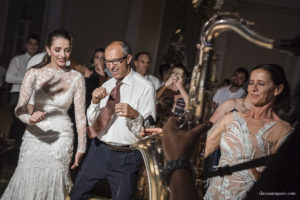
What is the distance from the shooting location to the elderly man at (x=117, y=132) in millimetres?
3102

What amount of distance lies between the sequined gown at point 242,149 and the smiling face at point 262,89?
163mm

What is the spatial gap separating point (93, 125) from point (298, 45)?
89.4 inches

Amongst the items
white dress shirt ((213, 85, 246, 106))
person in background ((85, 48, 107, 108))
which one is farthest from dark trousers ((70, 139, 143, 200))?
white dress shirt ((213, 85, 246, 106))

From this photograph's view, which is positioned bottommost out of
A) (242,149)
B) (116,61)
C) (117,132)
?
(117,132)

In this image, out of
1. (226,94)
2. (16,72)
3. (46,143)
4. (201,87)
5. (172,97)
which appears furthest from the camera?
(226,94)

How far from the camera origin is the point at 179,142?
1.15 m

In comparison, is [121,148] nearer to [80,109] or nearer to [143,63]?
[80,109]

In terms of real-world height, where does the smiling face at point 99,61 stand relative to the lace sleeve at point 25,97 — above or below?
above

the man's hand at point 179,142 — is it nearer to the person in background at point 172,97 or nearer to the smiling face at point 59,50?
the smiling face at point 59,50

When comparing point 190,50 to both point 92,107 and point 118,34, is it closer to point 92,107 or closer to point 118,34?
point 118,34

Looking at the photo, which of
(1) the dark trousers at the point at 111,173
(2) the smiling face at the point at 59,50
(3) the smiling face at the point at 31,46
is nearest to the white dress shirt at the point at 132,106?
(1) the dark trousers at the point at 111,173

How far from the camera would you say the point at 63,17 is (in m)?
8.27

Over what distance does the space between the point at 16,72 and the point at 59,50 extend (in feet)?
7.14

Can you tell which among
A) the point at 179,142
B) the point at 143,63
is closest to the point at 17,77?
the point at 143,63
